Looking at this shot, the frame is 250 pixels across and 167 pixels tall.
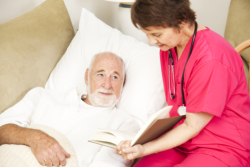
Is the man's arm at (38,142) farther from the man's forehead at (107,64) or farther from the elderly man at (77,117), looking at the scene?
the man's forehead at (107,64)

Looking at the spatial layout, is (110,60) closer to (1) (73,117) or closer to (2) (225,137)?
(1) (73,117)

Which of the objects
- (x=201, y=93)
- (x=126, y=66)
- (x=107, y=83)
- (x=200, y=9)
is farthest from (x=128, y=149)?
(x=200, y=9)

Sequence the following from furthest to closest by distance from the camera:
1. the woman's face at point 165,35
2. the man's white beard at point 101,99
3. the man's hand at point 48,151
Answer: the man's white beard at point 101,99
the man's hand at point 48,151
the woman's face at point 165,35

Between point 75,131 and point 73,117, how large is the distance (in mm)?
116

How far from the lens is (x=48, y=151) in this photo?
45.5 inches

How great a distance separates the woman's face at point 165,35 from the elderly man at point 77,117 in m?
0.63

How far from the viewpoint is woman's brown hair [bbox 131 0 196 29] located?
0.95 m

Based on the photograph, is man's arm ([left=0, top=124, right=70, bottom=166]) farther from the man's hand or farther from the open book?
the open book

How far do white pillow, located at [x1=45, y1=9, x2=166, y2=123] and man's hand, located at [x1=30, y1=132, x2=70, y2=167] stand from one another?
23.3 inches

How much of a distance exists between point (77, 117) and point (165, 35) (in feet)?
2.63

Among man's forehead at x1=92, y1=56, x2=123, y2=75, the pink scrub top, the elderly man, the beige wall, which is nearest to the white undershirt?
the elderly man

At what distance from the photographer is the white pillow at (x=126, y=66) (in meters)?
1.64

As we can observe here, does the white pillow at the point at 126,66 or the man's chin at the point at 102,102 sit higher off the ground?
the white pillow at the point at 126,66

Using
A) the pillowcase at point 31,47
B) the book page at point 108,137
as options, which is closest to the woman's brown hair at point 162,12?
the book page at point 108,137
